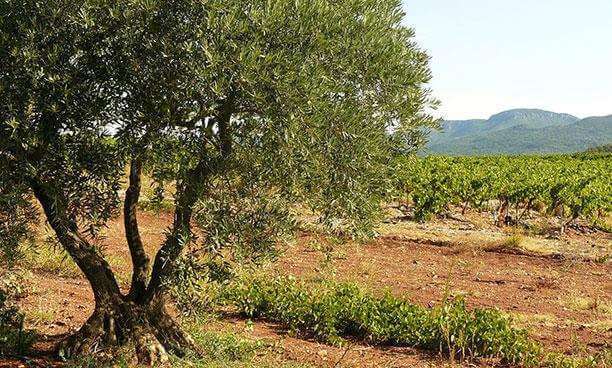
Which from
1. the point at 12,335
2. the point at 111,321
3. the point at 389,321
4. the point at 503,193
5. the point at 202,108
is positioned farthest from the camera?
the point at 503,193

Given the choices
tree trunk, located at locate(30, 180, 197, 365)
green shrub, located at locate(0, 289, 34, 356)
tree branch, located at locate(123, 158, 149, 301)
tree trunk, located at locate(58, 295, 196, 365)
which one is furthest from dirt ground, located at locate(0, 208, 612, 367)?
tree trunk, located at locate(58, 295, 196, 365)

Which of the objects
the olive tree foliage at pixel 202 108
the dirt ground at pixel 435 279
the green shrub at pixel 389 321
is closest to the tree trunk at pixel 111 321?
the dirt ground at pixel 435 279

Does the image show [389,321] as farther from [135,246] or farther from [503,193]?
[503,193]

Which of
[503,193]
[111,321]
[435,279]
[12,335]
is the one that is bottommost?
[435,279]

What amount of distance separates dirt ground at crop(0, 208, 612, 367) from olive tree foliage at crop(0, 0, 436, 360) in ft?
4.27

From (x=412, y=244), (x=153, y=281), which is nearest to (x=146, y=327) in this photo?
(x=153, y=281)

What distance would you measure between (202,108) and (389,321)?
25.4 feet

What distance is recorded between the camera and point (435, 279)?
19.5 metres

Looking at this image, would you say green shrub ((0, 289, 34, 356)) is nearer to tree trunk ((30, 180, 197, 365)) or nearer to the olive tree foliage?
tree trunk ((30, 180, 197, 365))

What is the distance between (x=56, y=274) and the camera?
16.3 metres

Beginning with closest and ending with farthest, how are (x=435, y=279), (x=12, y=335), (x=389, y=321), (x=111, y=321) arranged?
1. (x=111, y=321)
2. (x=12, y=335)
3. (x=389, y=321)
4. (x=435, y=279)

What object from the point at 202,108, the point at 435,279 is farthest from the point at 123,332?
the point at 435,279

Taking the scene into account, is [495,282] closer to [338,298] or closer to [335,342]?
[338,298]

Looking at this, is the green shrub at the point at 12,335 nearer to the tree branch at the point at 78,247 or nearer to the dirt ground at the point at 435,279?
the dirt ground at the point at 435,279
